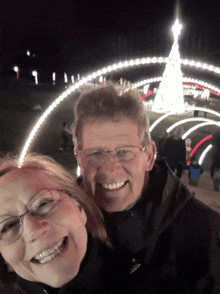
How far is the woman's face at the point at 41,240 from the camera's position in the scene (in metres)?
1.35

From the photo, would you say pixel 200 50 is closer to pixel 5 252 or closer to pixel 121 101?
pixel 121 101

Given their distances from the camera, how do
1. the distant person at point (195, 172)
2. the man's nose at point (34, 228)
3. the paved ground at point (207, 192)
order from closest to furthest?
the man's nose at point (34, 228) → the paved ground at point (207, 192) → the distant person at point (195, 172)

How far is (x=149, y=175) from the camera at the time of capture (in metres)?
1.97

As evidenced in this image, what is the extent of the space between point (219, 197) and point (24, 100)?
20970 mm

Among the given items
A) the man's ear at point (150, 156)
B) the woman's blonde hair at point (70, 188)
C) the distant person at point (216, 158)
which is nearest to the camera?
the woman's blonde hair at point (70, 188)

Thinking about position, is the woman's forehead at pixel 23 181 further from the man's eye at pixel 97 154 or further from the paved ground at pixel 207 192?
the paved ground at pixel 207 192

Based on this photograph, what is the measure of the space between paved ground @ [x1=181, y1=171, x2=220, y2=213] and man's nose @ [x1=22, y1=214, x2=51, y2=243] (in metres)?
5.01

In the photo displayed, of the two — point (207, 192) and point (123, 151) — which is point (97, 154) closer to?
point (123, 151)

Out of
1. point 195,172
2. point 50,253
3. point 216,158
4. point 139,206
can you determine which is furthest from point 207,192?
point 50,253

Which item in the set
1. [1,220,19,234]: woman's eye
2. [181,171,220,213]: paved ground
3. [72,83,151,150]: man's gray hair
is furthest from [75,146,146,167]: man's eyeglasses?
[181,171,220,213]: paved ground

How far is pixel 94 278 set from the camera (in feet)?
5.06

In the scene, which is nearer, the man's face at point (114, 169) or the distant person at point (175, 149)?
the man's face at point (114, 169)

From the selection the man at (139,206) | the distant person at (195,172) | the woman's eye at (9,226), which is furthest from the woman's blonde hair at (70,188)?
the distant person at (195,172)

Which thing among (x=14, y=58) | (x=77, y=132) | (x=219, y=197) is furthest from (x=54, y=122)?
(x=14, y=58)
